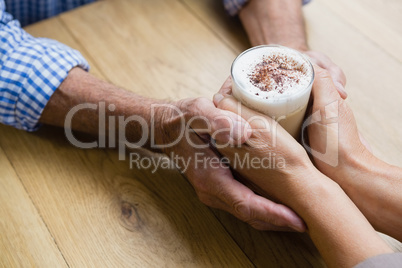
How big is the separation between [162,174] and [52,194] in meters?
0.24

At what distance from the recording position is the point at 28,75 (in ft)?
3.27

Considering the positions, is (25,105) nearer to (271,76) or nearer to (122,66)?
(122,66)

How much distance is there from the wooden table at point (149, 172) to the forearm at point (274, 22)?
0.14 feet

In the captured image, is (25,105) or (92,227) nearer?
(92,227)

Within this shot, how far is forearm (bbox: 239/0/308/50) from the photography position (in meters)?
1.17

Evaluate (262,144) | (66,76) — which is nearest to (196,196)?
(262,144)

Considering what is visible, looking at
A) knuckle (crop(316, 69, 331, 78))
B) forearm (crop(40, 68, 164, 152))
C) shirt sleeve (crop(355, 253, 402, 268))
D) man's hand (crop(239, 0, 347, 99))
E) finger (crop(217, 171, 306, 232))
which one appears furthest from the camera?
man's hand (crop(239, 0, 347, 99))

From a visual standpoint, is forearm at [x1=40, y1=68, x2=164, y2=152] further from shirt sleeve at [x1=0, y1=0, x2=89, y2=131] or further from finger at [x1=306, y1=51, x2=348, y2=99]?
finger at [x1=306, y1=51, x2=348, y2=99]

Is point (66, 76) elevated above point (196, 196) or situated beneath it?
elevated above

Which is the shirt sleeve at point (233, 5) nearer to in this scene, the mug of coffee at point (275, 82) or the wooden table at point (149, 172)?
the wooden table at point (149, 172)

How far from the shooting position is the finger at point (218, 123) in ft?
2.71

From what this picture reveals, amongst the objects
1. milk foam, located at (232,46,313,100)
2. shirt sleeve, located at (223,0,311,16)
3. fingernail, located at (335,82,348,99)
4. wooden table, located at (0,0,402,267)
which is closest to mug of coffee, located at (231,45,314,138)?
milk foam, located at (232,46,313,100)

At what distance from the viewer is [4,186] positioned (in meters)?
0.98

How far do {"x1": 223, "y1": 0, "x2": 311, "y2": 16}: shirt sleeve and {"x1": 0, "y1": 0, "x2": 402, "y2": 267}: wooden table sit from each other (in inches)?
1.3
